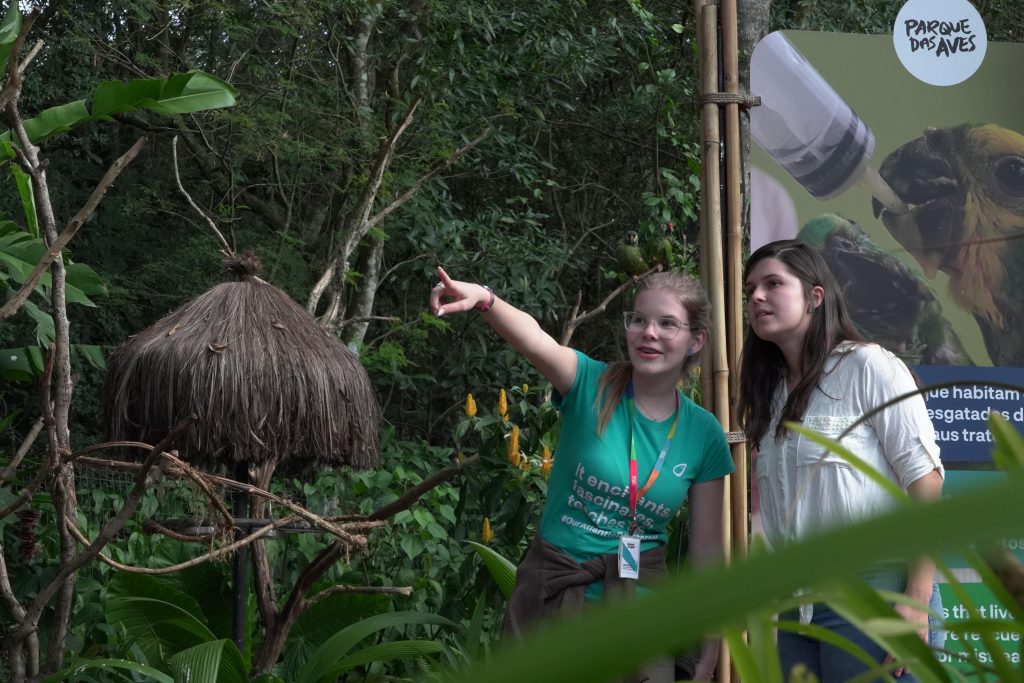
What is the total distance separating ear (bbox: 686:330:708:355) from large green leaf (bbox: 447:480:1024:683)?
1.97 m

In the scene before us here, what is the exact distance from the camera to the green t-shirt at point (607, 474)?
1986mm

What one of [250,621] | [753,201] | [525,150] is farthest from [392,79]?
[753,201]

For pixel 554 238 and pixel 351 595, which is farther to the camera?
pixel 554 238

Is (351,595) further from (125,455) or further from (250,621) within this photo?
(125,455)

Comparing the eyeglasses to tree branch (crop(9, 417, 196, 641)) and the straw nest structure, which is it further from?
the straw nest structure

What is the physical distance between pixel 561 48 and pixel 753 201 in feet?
11.7

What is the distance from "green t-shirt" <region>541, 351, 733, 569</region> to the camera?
1.99 meters

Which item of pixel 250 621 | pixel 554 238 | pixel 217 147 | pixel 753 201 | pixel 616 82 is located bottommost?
pixel 250 621

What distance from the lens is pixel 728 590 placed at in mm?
157

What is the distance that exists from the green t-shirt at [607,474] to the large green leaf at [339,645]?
3.69 ft

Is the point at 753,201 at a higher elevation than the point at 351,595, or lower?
higher

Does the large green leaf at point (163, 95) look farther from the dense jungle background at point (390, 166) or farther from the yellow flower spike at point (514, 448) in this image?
the dense jungle background at point (390, 166)

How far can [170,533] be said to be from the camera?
234cm

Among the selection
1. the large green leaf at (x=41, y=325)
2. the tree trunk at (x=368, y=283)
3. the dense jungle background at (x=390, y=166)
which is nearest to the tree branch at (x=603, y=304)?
the dense jungle background at (x=390, y=166)
